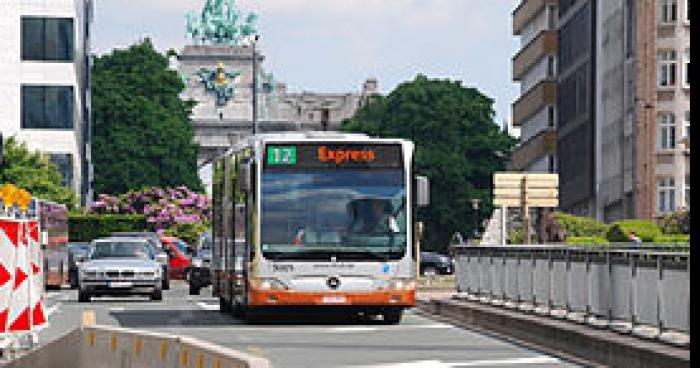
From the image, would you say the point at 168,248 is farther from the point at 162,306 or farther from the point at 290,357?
the point at 290,357

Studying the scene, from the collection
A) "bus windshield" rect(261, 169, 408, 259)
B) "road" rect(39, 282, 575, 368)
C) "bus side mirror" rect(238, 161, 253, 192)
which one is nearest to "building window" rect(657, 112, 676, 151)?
"road" rect(39, 282, 575, 368)

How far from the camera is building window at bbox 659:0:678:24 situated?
88.3 meters

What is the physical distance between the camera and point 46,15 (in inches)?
4171

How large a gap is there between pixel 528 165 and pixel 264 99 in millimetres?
77841

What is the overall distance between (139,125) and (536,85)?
2516 cm

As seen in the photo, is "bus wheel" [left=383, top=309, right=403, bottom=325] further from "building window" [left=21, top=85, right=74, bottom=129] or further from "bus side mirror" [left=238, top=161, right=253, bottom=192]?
"building window" [left=21, top=85, right=74, bottom=129]

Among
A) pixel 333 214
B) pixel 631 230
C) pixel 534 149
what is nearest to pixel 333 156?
pixel 333 214

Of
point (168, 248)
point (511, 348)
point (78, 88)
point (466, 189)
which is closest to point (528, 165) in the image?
point (466, 189)

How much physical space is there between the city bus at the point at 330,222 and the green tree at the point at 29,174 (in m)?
66.7

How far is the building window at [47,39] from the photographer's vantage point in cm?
10569

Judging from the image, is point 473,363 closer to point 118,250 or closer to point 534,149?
point 118,250

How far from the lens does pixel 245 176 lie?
3241cm

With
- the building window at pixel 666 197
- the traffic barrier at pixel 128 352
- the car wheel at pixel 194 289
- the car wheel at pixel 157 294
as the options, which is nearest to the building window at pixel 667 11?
the building window at pixel 666 197

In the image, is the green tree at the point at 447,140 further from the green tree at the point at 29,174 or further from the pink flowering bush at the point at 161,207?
the green tree at the point at 29,174
